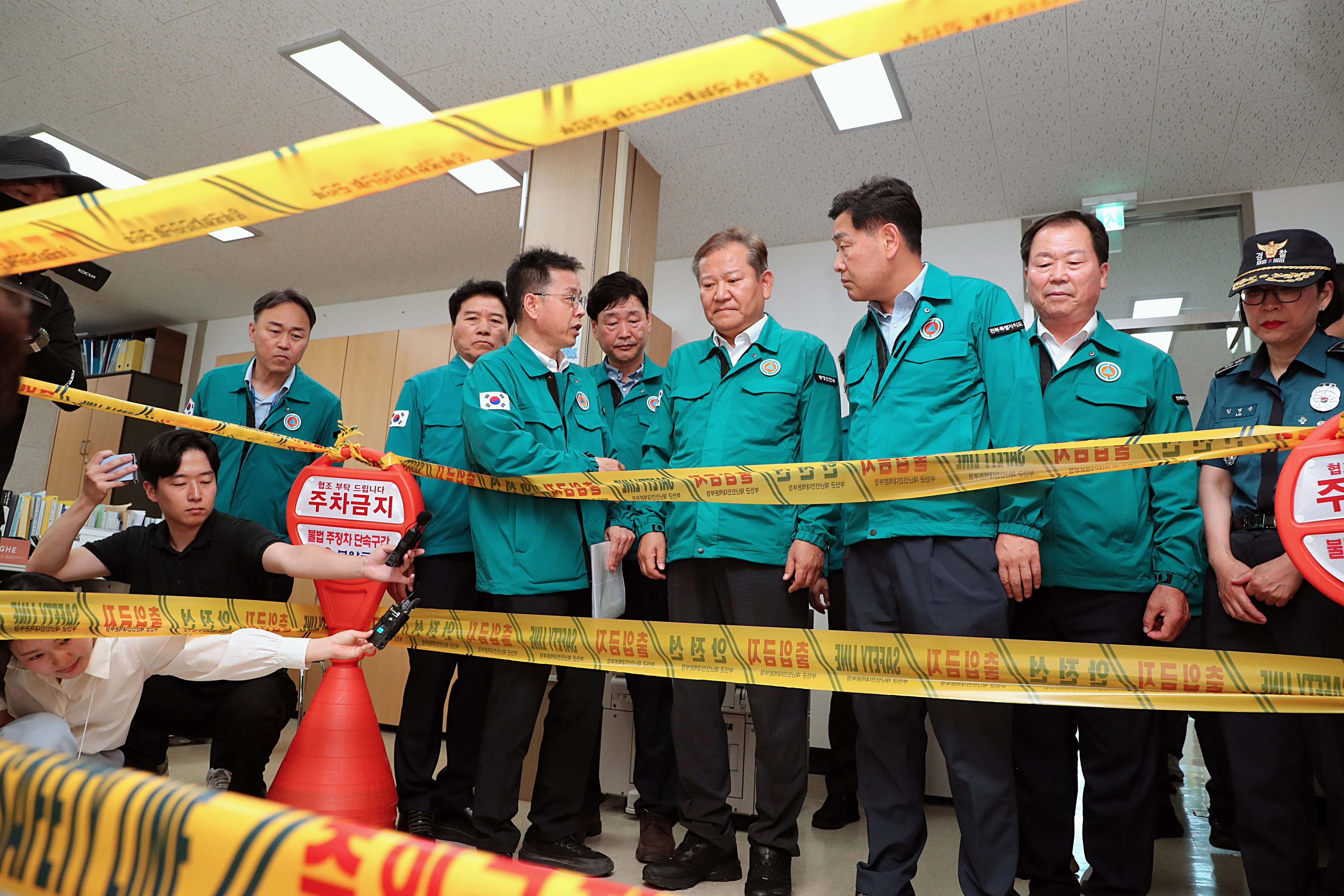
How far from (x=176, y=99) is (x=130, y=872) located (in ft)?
14.5

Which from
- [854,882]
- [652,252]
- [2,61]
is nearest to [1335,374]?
[854,882]

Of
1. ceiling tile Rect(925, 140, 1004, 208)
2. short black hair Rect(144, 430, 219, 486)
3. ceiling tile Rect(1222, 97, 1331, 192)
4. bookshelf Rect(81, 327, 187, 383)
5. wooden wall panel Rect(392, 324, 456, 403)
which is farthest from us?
bookshelf Rect(81, 327, 187, 383)

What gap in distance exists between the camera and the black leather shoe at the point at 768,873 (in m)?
1.86

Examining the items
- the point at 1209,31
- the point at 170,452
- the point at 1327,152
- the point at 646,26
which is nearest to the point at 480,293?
the point at 170,452

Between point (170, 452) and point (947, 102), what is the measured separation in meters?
3.47

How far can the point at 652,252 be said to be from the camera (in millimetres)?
4387

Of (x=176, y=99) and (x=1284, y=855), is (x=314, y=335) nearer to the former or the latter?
(x=176, y=99)

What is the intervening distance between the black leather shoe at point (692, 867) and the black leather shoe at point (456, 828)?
0.46m

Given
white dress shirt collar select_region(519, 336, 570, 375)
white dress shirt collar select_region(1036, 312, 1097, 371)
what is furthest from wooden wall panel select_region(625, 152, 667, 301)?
white dress shirt collar select_region(1036, 312, 1097, 371)

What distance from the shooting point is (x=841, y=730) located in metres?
3.07

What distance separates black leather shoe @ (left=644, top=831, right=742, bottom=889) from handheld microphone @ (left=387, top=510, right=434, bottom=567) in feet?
3.10

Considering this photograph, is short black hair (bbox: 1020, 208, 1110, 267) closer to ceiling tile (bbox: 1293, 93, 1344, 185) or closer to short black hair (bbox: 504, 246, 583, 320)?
short black hair (bbox: 504, 246, 583, 320)

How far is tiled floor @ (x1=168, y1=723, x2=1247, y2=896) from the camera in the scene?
2051mm

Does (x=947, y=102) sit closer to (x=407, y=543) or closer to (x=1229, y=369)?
(x=1229, y=369)
